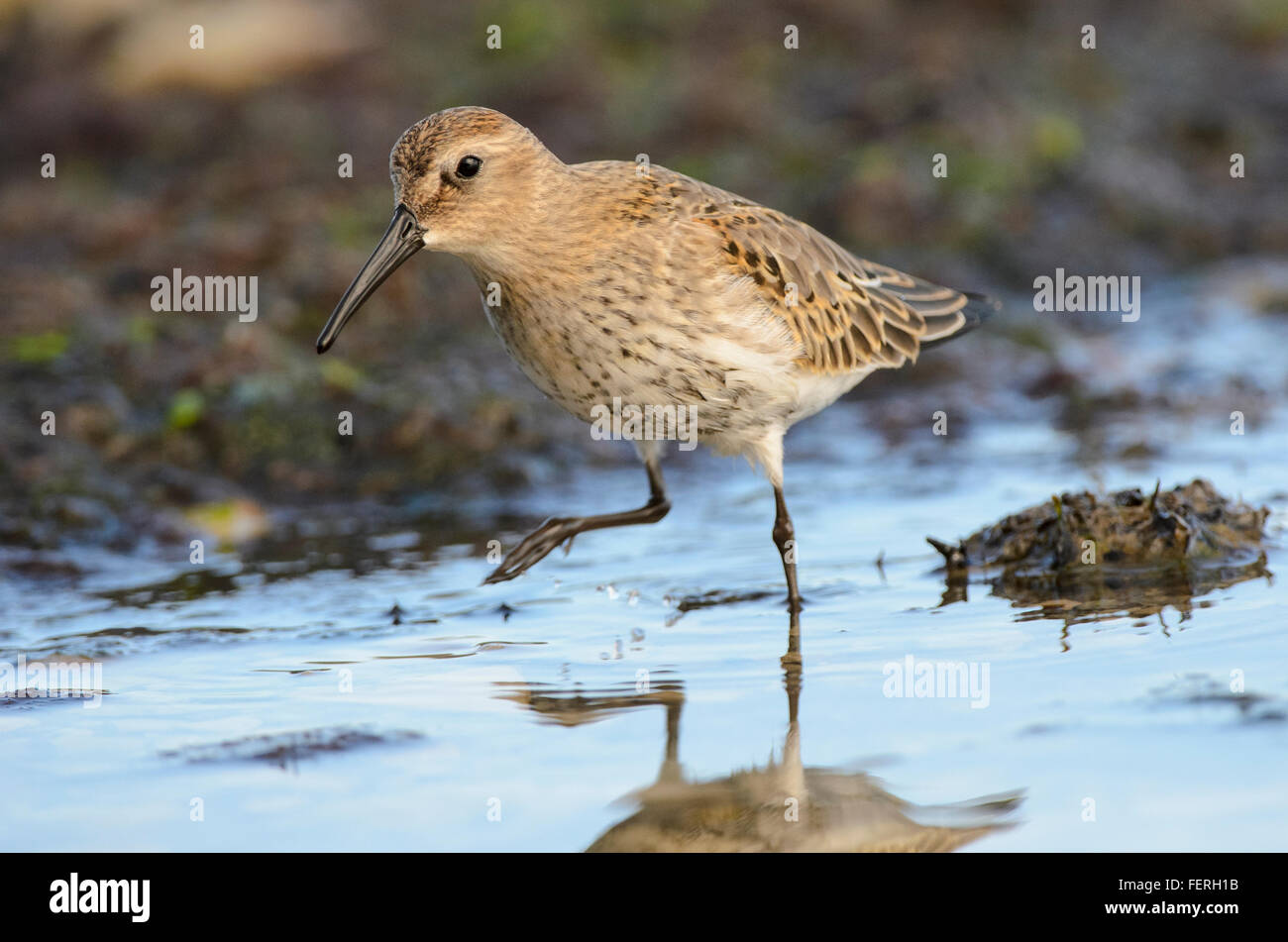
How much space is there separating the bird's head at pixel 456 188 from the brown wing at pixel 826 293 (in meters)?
0.79

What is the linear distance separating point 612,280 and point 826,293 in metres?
1.44

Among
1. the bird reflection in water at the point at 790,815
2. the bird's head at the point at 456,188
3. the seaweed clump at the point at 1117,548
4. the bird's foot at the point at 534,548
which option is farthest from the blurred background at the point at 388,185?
the bird reflection in water at the point at 790,815

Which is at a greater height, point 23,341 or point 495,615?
point 23,341

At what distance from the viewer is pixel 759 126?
14.3 meters

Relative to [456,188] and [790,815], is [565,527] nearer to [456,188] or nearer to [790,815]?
[456,188]

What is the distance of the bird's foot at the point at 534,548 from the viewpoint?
7.36 m

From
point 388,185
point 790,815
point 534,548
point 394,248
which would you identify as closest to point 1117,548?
point 534,548

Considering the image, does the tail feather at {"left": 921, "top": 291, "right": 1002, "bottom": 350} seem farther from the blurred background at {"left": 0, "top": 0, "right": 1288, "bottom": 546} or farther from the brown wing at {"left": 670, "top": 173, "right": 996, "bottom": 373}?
the blurred background at {"left": 0, "top": 0, "right": 1288, "bottom": 546}

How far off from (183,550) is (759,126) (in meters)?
7.52

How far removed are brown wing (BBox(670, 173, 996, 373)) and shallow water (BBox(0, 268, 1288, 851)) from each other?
37.7 inches

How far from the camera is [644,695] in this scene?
591cm

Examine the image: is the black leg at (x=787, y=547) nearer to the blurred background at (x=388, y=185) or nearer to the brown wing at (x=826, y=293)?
the brown wing at (x=826, y=293)
